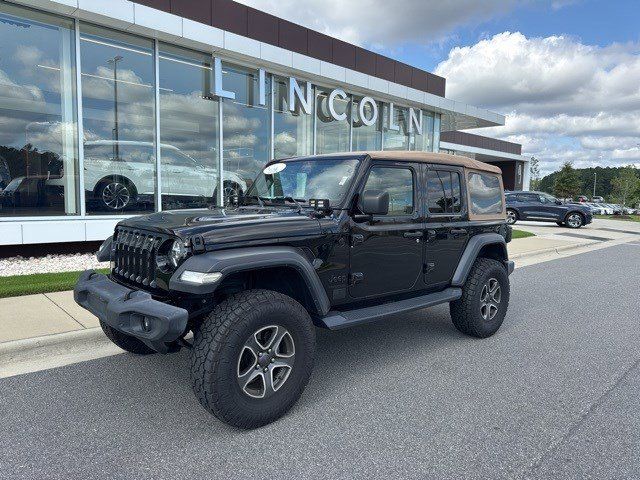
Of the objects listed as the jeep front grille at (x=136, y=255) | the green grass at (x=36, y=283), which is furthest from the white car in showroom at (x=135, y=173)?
the jeep front grille at (x=136, y=255)

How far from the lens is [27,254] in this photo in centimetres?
838

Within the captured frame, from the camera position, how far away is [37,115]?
340 inches

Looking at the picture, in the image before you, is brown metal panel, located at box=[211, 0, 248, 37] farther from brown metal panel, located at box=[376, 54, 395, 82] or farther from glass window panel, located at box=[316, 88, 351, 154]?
brown metal panel, located at box=[376, 54, 395, 82]

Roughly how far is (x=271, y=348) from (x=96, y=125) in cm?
788

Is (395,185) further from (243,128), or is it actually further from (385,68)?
(385,68)

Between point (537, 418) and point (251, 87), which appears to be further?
point (251, 87)

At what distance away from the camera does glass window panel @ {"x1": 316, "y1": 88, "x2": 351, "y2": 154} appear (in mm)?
13352

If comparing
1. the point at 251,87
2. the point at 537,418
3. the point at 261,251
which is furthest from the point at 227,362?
the point at 251,87

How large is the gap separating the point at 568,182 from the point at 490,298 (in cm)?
7662

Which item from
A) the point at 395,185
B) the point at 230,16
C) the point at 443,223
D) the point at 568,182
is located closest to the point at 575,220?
the point at 230,16

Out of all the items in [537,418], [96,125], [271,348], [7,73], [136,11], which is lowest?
[537,418]

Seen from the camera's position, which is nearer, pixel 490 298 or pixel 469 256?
pixel 469 256

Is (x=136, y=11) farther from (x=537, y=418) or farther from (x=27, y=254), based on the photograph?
(x=537, y=418)

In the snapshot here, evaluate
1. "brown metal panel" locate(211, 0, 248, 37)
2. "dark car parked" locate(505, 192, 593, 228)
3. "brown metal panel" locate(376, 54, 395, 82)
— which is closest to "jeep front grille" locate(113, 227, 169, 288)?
"brown metal panel" locate(211, 0, 248, 37)
